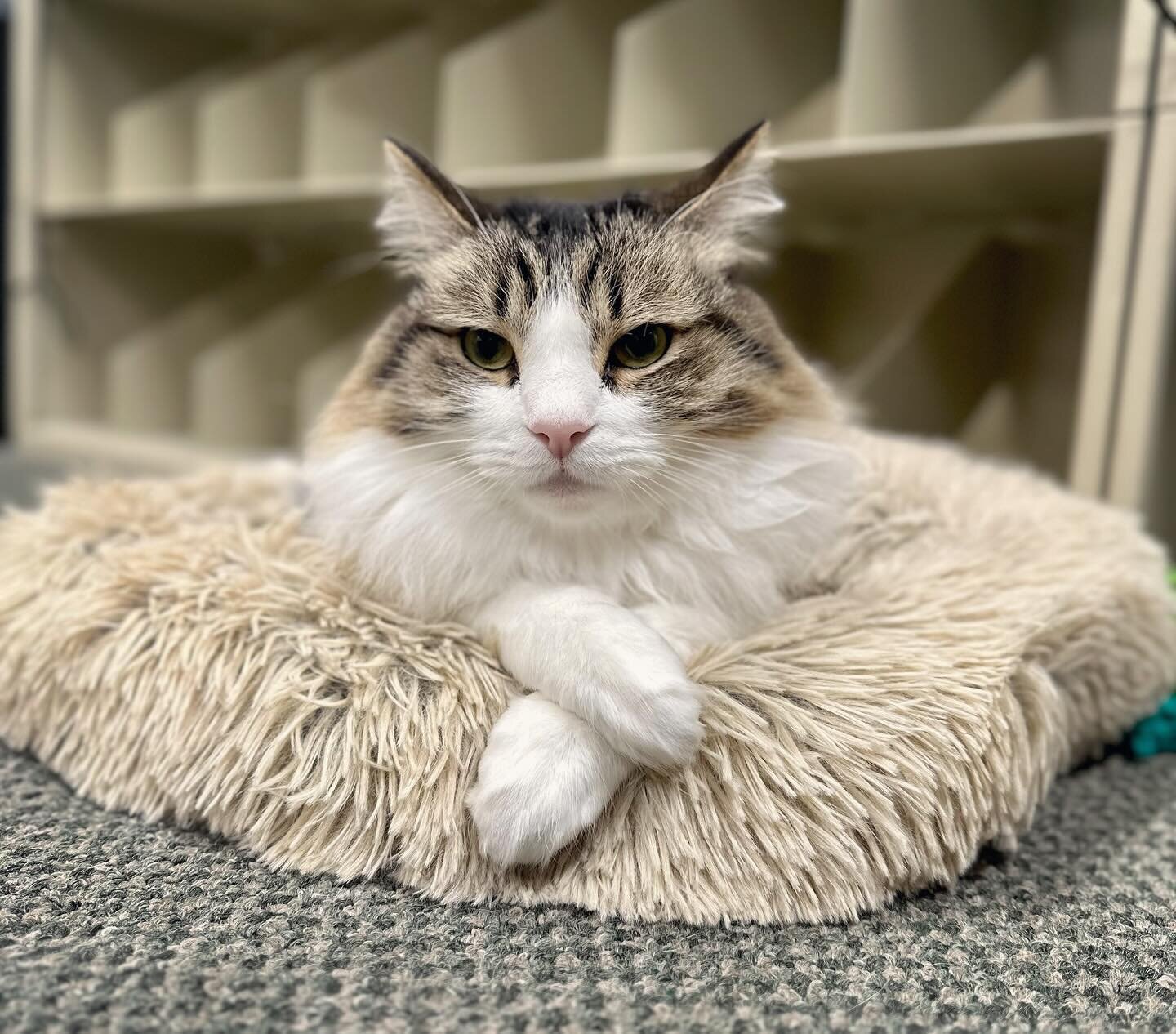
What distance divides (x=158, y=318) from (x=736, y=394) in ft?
7.78

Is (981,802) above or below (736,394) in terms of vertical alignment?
below

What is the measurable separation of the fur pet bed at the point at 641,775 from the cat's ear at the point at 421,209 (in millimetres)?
322

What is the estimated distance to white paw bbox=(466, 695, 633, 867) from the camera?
2.18ft

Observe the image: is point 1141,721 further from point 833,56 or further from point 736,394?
point 833,56

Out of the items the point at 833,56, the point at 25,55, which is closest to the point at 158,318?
the point at 25,55

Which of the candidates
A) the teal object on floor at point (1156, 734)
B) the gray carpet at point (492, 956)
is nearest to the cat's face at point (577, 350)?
the gray carpet at point (492, 956)

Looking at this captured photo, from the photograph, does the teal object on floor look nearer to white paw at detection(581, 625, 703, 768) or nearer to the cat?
the cat

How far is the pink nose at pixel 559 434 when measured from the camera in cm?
71

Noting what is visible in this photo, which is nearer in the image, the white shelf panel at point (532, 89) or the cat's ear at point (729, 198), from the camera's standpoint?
the cat's ear at point (729, 198)

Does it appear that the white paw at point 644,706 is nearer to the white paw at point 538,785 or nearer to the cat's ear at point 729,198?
the white paw at point 538,785

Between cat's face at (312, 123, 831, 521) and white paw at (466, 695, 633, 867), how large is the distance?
0.18 meters

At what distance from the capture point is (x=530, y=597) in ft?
2.61

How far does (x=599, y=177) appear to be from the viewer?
1.66 meters

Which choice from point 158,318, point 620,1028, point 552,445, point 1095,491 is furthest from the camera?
point 158,318
